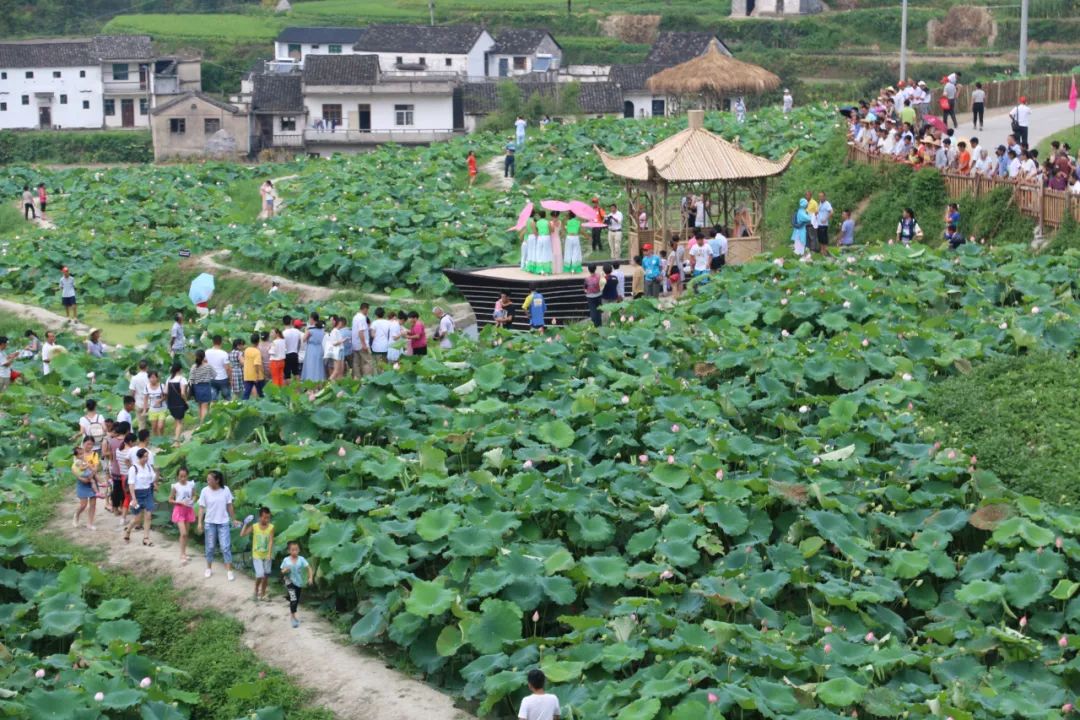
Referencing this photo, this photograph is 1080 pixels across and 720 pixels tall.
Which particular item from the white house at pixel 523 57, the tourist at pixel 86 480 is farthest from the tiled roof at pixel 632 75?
the tourist at pixel 86 480

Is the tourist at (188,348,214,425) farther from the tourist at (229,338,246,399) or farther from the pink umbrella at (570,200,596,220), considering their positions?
the pink umbrella at (570,200,596,220)

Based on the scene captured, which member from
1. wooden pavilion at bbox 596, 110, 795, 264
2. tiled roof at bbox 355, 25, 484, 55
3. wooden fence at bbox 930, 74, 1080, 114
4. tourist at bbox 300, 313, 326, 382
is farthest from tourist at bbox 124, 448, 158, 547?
tiled roof at bbox 355, 25, 484, 55

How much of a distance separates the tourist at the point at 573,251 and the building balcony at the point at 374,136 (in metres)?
41.4

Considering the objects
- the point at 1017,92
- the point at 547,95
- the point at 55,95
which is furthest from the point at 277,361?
the point at 55,95

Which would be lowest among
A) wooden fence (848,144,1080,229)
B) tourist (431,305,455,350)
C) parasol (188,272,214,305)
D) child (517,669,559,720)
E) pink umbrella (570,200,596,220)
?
child (517,669,559,720)

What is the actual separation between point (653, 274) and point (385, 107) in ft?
147

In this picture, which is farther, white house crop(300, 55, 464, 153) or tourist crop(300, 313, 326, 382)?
white house crop(300, 55, 464, 153)

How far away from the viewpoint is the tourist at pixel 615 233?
1324 inches

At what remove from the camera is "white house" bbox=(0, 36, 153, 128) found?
79.2 m

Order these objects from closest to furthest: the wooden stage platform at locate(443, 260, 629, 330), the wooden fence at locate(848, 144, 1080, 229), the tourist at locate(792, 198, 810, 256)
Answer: the wooden fence at locate(848, 144, 1080, 229) < the wooden stage platform at locate(443, 260, 629, 330) < the tourist at locate(792, 198, 810, 256)

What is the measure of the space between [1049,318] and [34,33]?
7771 cm

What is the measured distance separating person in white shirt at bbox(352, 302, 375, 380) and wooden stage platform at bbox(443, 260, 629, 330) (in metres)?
3.41

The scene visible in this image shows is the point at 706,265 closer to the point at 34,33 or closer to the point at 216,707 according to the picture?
the point at 216,707

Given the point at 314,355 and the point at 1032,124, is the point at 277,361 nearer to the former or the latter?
the point at 314,355
